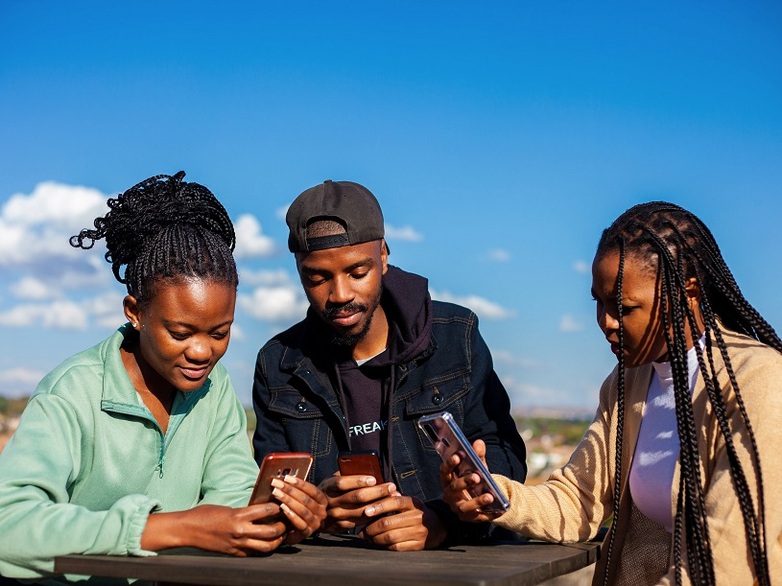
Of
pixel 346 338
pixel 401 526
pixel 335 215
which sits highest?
pixel 335 215

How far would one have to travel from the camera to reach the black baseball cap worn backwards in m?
4.26

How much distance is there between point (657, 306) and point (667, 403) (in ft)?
1.30

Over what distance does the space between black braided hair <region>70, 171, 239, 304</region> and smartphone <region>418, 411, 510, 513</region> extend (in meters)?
0.90

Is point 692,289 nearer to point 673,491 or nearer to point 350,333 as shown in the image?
point 673,491

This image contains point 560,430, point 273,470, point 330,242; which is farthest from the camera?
point 560,430

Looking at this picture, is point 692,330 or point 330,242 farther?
point 330,242

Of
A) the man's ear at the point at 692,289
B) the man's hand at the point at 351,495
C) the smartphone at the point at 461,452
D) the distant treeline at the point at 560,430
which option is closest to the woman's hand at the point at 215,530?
the man's hand at the point at 351,495

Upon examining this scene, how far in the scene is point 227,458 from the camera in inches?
150

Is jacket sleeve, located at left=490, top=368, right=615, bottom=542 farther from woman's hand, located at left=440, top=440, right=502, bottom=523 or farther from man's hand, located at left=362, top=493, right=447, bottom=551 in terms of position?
man's hand, located at left=362, top=493, right=447, bottom=551

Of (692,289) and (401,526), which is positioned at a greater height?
(692,289)

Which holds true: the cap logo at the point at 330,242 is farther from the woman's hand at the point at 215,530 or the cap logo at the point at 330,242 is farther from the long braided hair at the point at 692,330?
the woman's hand at the point at 215,530

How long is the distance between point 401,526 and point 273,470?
2.08 feet

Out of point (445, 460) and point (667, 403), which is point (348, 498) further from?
point (667, 403)

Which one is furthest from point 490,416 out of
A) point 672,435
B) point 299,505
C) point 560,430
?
point 560,430
